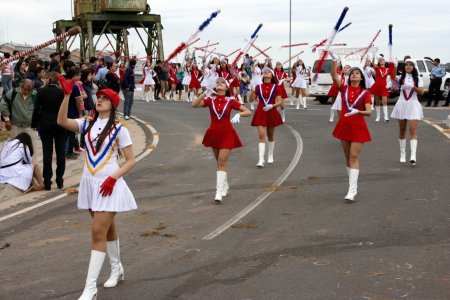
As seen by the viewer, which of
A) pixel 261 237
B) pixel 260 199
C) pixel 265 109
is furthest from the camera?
pixel 265 109

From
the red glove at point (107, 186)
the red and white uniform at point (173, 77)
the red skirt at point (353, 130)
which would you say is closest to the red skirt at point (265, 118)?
the red skirt at point (353, 130)

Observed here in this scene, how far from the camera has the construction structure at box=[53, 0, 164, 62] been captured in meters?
45.1

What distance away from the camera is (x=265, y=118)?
47.8ft

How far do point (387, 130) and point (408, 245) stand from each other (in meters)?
12.5

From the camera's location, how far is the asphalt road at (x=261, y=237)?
675cm

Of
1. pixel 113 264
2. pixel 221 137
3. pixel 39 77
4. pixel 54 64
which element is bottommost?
pixel 113 264

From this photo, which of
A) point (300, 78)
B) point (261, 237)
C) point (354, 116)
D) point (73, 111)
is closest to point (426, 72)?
point (300, 78)

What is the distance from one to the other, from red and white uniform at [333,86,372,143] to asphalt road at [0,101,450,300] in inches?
34.9

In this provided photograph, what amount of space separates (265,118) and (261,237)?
615 centimetres

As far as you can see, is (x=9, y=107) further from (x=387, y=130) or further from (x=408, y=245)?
(x=387, y=130)

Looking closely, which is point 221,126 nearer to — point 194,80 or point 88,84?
point 88,84

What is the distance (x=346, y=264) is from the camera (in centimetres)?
738

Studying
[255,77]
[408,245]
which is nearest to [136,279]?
[408,245]

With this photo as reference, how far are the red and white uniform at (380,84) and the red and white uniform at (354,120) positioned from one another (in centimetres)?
1176
